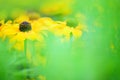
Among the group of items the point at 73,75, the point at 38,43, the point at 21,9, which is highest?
the point at 21,9

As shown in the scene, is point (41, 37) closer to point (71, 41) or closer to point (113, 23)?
point (71, 41)

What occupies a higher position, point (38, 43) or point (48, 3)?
point (48, 3)

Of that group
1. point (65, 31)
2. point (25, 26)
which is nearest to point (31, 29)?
point (25, 26)

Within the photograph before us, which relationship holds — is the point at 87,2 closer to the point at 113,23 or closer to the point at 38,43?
the point at 113,23

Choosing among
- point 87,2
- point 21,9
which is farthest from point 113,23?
point 21,9

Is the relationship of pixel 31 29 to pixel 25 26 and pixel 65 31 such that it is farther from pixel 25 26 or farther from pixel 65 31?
pixel 65 31

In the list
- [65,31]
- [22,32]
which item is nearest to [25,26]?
[22,32]

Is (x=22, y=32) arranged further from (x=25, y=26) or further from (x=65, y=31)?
(x=65, y=31)
